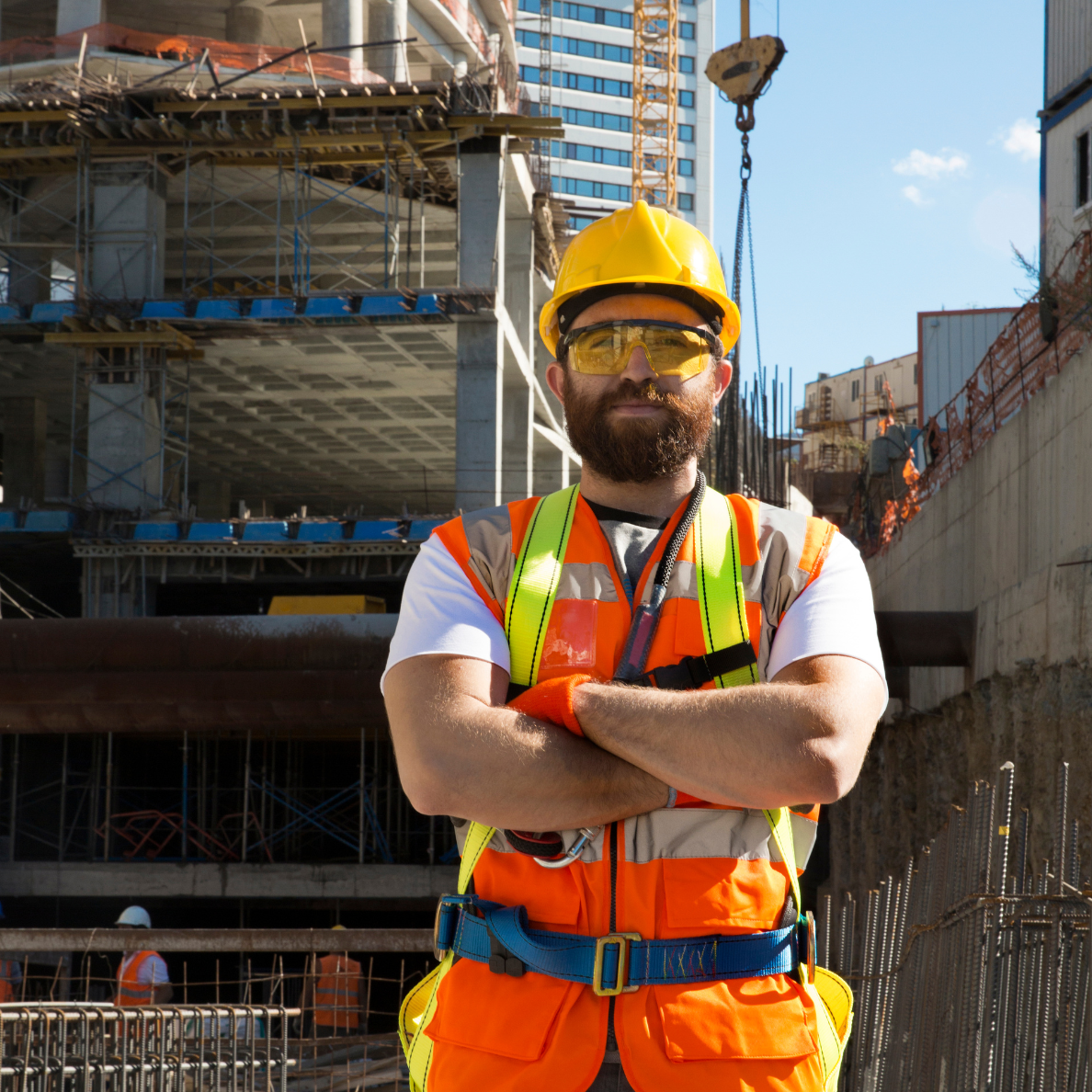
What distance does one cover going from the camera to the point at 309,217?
32.4m

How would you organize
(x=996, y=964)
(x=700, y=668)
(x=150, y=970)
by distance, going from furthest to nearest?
(x=150, y=970), (x=996, y=964), (x=700, y=668)

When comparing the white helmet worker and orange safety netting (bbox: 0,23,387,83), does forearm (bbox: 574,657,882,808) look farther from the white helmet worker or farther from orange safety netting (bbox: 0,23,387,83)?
orange safety netting (bbox: 0,23,387,83)

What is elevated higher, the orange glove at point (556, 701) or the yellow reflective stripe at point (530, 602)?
the yellow reflective stripe at point (530, 602)

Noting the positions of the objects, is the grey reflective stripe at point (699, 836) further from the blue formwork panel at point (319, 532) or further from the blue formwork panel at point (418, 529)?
the blue formwork panel at point (319, 532)

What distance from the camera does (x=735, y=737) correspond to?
220 cm

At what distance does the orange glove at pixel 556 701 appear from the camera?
2281mm

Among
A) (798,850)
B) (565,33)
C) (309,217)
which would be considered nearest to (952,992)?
(798,850)

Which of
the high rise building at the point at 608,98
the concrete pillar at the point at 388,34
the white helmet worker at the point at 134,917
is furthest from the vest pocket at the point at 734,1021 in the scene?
the high rise building at the point at 608,98

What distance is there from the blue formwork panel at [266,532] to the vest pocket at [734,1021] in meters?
26.7

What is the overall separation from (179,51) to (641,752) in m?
31.5

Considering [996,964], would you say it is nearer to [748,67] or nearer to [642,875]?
[642,875]

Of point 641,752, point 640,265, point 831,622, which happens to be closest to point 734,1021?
point 641,752

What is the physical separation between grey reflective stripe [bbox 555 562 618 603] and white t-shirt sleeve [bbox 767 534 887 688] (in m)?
0.34

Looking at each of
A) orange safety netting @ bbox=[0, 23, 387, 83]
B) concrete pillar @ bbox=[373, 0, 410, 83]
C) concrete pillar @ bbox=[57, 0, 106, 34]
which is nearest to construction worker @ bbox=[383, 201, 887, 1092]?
orange safety netting @ bbox=[0, 23, 387, 83]
